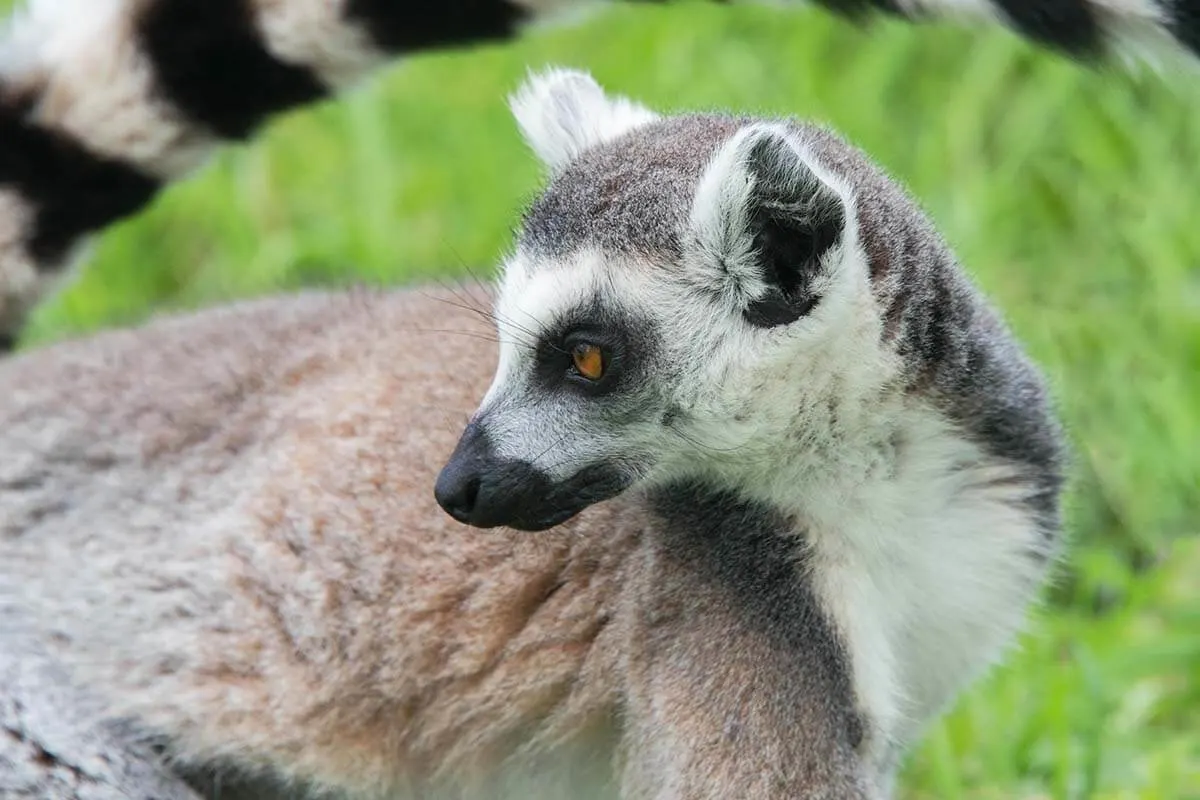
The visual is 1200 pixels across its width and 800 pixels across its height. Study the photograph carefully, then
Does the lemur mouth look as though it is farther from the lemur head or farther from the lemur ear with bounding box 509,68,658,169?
the lemur ear with bounding box 509,68,658,169

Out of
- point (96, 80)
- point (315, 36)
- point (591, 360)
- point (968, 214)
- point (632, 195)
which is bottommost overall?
point (968, 214)

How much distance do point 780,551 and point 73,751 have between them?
4.70ft

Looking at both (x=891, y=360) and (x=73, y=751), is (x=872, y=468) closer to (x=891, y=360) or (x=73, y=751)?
(x=891, y=360)

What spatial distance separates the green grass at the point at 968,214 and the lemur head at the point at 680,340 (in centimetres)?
143

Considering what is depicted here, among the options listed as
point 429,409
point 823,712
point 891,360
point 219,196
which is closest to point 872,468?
point 891,360

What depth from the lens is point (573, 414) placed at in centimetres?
272

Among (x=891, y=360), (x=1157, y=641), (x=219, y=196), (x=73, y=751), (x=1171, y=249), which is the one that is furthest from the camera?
(x=219, y=196)

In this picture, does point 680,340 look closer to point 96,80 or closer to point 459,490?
point 459,490

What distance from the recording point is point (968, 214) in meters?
5.68

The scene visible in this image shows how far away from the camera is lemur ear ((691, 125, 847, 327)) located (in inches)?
104

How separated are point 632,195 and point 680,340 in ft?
0.87

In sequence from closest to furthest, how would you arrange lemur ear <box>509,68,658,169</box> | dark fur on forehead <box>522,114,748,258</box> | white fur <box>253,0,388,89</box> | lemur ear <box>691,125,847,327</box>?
lemur ear <box>691,125,847,327</box>, dark fur on forehead <box>522,114,748,258</box>, lemur ear <box>509,68,658,169</box>, white fur <box>253,0,388,89</box>

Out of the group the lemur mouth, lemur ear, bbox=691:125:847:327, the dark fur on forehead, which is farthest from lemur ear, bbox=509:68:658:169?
the lemur mouth

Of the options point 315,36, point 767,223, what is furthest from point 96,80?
point 767,223
